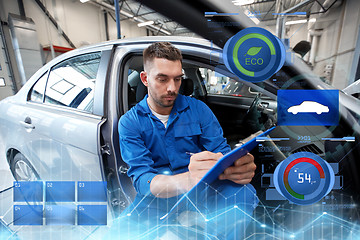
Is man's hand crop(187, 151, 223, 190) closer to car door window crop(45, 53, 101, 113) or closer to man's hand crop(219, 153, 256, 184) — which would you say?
man's hand crop(219, 153, 256, 184)

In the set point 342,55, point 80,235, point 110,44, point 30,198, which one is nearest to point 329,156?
point 342,55

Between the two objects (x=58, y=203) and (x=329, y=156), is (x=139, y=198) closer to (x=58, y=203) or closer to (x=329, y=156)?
(x=58, y=203)

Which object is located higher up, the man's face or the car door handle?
the man's face

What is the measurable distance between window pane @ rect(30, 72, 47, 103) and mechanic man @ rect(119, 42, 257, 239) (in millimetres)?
737

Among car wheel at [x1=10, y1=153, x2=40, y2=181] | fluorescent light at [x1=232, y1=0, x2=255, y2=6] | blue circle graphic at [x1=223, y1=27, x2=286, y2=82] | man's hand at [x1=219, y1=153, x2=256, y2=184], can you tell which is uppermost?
fluorescent light at [x1=232, y1=0, x2=255, y2=6]

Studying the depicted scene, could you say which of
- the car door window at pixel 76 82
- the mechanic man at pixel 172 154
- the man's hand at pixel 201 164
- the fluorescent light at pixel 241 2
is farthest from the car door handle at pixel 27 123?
the fluorescent light at pixel 241 2

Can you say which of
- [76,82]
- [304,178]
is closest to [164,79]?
[304,178]

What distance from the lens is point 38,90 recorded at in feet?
3.43

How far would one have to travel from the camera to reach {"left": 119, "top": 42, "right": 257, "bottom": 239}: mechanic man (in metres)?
0.37

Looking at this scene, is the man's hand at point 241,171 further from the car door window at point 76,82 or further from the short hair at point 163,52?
the car door window at point 76,82

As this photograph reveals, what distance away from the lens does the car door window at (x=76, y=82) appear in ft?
2.70

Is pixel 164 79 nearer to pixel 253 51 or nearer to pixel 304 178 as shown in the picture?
pixel 253 51

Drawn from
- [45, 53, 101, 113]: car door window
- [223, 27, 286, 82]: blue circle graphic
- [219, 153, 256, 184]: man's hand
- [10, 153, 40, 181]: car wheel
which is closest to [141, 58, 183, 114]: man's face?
[223, 27, 286, 82]: blue circle graphic

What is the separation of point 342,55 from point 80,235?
2.42ft
